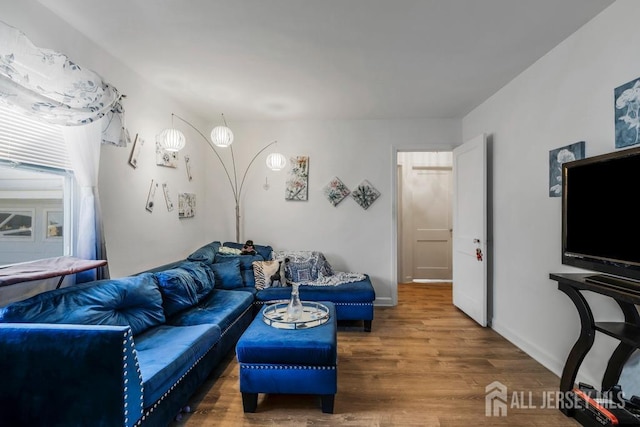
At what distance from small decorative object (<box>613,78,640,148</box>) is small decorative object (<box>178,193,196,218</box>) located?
397 centimetres

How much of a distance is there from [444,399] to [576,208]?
5.07 feet

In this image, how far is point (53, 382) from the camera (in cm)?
137

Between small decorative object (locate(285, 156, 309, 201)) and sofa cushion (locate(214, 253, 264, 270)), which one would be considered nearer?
sofa cushion (locate(214, 253, 264, 270))

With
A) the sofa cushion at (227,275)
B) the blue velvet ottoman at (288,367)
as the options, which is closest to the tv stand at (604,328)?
the blue velvet ottoman at (288,367)

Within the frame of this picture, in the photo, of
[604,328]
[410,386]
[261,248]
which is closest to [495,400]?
[410,386]

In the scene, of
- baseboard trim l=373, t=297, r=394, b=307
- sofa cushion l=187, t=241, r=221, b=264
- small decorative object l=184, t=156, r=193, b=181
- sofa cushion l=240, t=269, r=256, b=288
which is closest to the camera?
sofa cushion l=187, t=241, r=221, b=264

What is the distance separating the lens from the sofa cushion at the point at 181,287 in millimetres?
2520

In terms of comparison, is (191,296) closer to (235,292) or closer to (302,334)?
(235,292)

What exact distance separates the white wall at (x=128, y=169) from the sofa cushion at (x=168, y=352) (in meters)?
0.89

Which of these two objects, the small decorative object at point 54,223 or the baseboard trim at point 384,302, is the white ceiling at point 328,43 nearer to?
the small decorative object at point 54,223

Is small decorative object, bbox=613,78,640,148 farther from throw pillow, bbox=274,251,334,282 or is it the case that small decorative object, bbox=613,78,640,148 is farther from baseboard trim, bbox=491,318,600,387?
throw pillow, bbox=274,251,334,282

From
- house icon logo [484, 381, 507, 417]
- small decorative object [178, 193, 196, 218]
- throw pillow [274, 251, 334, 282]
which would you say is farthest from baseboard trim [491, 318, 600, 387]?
small decorative object [178, 193, 196, 218]

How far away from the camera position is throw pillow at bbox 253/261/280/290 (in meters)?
3.58

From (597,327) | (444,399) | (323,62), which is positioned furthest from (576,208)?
(323,62)
